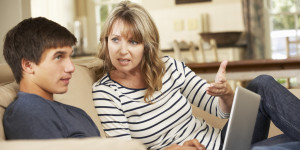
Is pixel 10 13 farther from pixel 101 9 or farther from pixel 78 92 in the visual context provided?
pixel 101 9

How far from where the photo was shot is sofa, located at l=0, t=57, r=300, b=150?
696mm

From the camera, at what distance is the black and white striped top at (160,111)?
1452 millimetres

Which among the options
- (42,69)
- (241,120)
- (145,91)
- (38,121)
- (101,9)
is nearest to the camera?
(38,121)

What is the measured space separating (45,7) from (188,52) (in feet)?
7.04

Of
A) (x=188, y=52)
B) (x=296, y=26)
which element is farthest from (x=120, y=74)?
(x=296, y=26)

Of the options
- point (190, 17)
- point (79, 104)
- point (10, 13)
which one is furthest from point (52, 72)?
point (190, 17)

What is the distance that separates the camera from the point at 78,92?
1414mm

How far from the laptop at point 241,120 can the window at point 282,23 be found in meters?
5.44

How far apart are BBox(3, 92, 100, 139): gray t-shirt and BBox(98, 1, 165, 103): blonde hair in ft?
1.41

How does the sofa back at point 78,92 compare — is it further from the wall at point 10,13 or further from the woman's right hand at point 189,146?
the wall at point 10,13

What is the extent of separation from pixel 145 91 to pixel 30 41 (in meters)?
0.54

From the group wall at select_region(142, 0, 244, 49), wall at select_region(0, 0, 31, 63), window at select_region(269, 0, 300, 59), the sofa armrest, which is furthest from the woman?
window at select_region(269, 0, 300, 59)

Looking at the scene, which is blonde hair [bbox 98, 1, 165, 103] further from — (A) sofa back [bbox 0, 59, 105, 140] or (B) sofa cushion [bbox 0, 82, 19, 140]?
(B) sofa cushion [bbox 0, 82, 19, 140]

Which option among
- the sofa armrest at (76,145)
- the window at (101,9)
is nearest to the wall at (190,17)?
the window at (101,9)
